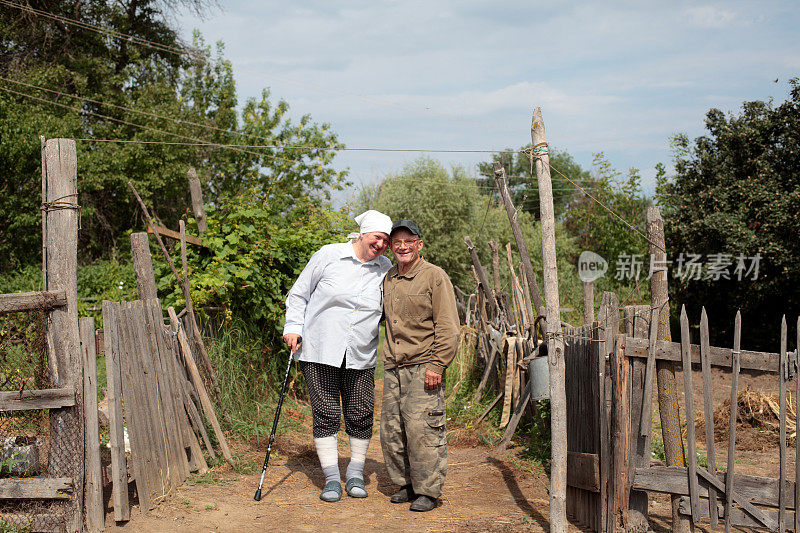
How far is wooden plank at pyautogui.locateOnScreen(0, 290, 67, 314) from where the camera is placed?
13.4ft

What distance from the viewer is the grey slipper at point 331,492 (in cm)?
500

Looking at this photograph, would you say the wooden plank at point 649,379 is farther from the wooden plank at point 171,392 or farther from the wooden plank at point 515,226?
the wooden plank at point 171,392

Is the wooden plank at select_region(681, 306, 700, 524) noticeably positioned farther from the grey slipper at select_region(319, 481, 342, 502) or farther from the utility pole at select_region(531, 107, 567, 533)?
the grey slipper at select_region(319, 481, 342, 502)

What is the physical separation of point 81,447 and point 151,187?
56.8 feet

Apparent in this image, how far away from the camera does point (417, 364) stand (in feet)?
15.8

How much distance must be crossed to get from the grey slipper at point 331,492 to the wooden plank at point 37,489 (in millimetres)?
1723

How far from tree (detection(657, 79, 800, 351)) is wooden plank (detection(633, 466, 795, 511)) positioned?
389 inches

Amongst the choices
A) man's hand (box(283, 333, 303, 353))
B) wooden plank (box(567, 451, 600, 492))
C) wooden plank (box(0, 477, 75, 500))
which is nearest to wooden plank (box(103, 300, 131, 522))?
wooden plank (box(0, 477, 75, 500))

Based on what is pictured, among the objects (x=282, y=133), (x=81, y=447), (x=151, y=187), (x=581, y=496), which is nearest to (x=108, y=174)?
(x=151, y=187)

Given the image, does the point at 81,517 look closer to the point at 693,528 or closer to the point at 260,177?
the point at 693,528

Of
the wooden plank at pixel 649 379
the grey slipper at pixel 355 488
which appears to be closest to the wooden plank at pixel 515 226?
the wooden plank at pixel 649 379

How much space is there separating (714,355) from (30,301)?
4.13 m

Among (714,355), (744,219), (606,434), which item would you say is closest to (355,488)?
(606,434)

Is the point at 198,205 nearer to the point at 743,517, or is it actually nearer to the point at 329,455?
the point at 329,455
